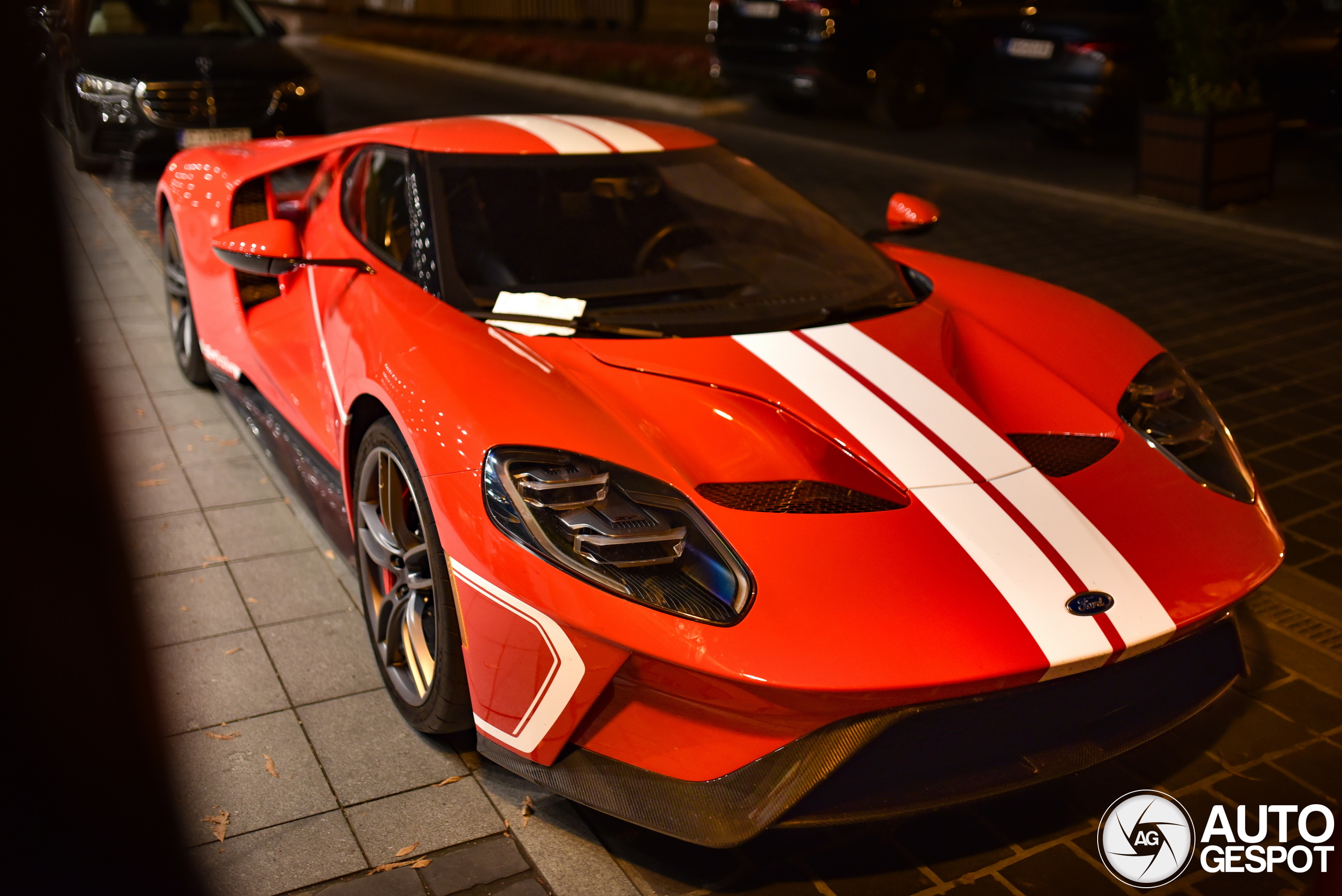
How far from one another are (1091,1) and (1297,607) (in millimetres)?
8257

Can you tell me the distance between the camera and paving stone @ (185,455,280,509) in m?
3.99

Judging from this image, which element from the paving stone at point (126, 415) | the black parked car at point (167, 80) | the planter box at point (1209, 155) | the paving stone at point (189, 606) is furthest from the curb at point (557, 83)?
the paving stone at point (189, 606)

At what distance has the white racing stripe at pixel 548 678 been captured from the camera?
2104mm

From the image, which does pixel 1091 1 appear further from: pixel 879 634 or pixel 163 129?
pixel 879 634

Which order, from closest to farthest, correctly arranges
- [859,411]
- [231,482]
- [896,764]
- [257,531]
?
[896,764] < [859,411] < [257,531] < [231,482]

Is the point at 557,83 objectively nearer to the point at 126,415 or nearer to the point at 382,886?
the point at 126,415

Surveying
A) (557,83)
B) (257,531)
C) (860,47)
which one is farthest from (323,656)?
(557,83)

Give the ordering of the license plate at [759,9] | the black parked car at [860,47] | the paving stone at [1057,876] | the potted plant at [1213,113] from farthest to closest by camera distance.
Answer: the license plate at [759,9] < the black parked car at [860,47] < the potted plant at [1213,113] < the paving stone at [1057,876]

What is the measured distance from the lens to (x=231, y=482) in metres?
4.12

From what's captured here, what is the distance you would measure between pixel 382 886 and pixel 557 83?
1489cm

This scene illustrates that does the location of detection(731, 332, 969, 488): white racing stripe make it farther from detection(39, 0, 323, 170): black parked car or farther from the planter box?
detection(39, 0, 323, 170): black parked car

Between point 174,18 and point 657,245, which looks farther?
point 174,18

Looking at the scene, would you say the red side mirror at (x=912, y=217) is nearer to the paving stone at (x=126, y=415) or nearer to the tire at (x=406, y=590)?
the tire at (x=406, y=590)

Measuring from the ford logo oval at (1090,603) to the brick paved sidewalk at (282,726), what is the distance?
0.97 m
